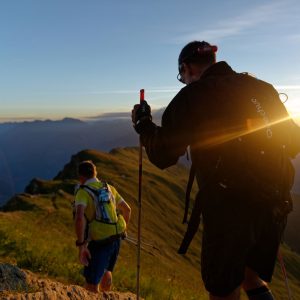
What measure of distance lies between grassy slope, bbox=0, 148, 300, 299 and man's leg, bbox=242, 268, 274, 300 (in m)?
5.26

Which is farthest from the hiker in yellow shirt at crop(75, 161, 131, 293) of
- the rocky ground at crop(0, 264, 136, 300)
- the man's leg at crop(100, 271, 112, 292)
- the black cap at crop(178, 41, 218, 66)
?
the black cap at crop(178, 41, 218, 66)

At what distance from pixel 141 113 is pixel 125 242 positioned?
113 ft

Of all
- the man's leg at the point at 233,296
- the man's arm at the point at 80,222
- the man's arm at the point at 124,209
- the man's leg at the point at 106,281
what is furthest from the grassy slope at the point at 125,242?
the man's leg at the point at 233,296

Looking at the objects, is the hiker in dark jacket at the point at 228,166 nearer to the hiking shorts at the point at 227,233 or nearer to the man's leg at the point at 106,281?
the hiking shorts at the point at 227,233

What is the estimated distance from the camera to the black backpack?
143 inches

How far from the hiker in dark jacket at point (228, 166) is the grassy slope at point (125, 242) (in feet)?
19.2

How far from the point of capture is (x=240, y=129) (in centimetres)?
374

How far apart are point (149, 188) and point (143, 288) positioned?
67.2 metres

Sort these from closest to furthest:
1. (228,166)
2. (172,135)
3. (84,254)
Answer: (228,166)
(172,135)
(84,254)

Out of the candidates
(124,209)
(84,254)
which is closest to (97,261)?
(84,254)

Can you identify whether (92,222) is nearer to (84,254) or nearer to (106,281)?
(84,254)

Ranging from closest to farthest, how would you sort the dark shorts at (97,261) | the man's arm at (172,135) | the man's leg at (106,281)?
1. the man's arm at (172,135)
2. the dark shorts at (97,261)
3. the man's leg at (106,281)

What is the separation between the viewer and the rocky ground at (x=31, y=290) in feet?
17.6

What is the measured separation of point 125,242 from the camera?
37875mm
